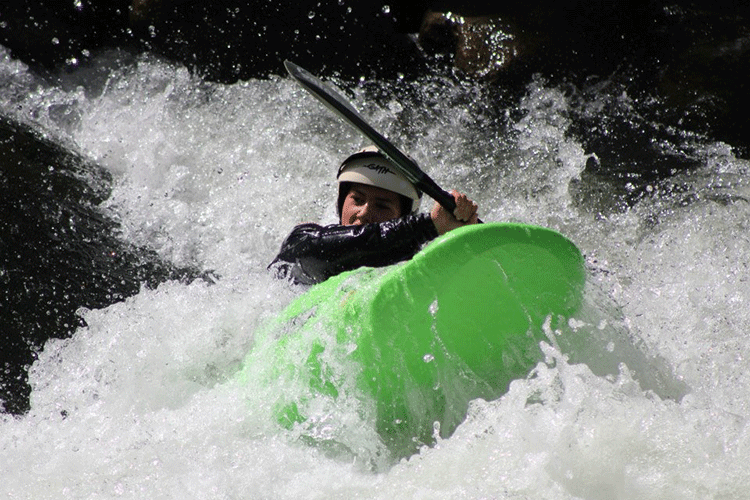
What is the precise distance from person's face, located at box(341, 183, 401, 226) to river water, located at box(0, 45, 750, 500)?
402mm

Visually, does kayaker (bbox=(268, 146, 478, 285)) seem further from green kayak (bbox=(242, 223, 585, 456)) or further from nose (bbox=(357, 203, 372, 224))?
green kayak (bbox=(242, 223, 585, 456))

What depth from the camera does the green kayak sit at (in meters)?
2.29

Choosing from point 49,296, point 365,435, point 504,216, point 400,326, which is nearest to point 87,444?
point 365,435

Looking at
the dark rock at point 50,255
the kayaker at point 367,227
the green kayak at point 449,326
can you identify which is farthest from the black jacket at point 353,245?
the dark rock at point 50,255

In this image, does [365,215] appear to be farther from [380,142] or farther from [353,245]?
[380,142]

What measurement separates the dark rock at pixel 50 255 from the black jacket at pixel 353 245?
3.69 ft

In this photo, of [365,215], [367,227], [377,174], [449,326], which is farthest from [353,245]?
[449,326]

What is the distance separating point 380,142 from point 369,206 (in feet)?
1.61

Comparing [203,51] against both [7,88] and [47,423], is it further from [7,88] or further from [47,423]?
[47,423]

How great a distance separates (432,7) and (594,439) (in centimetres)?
478

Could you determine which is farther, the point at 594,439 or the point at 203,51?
the point at 203,51

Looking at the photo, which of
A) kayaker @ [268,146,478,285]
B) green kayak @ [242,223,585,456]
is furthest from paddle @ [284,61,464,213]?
green kayak @ [242,223,585,456]

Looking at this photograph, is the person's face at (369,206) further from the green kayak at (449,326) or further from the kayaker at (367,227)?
the green kayak at (449,326)

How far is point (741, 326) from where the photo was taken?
3.35 m
